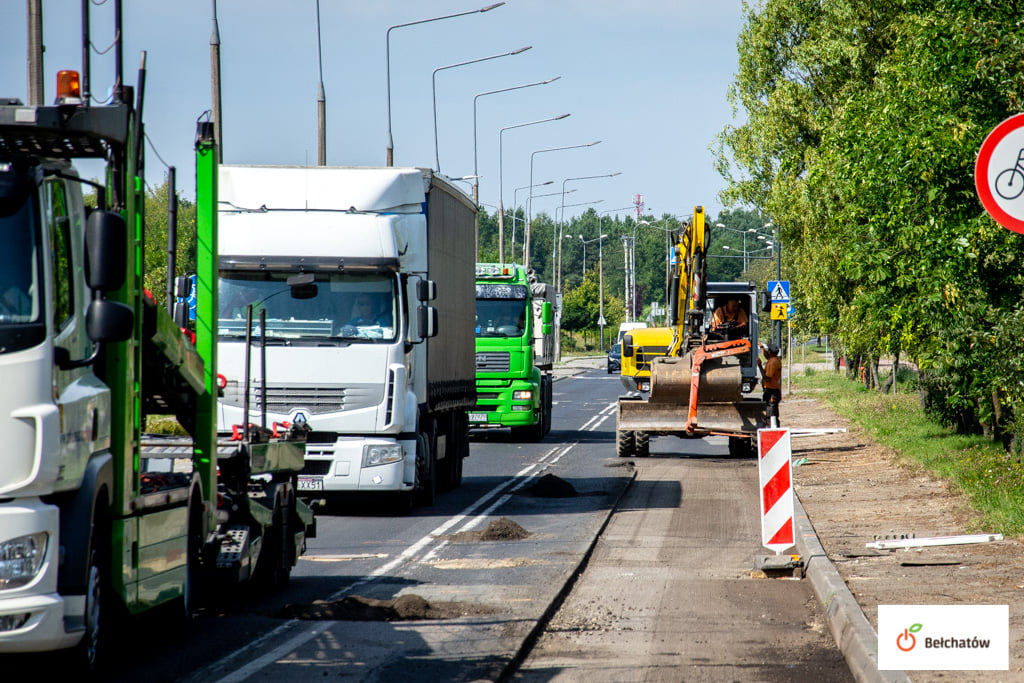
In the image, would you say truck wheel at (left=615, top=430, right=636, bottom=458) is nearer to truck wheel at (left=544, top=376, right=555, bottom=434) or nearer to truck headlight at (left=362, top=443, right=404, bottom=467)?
truck wheel at (left=544, top=376, right=555, bottom=434)

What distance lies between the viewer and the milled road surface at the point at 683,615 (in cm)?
720

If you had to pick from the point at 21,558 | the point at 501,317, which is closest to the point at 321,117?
the point at 501,317

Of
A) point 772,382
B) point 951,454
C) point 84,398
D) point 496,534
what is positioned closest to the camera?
point 84,398

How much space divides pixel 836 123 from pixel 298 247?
1370cm

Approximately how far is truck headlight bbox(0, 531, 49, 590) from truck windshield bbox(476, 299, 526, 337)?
20.0 metres

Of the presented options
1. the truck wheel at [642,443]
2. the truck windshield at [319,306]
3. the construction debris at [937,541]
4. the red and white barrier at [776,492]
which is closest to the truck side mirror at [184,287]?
the truck windshield at [319,306]

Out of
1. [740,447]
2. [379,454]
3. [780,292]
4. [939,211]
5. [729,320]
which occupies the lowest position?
[740,447]

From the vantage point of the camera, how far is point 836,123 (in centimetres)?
2450

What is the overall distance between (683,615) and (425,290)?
6.46 meters

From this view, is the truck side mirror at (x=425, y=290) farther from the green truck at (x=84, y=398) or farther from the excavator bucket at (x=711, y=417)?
the excavator bucket at (x=711, y=417)

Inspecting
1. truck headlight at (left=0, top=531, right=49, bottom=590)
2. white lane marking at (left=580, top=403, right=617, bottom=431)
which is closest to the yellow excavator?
white lane marking at (left=580, top=403, right=617, bottom=431)

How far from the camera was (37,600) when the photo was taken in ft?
18.8

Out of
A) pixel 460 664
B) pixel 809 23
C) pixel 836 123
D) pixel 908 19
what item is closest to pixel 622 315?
pixel 809 23

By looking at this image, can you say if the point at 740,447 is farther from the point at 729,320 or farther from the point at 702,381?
the point at 729,320
